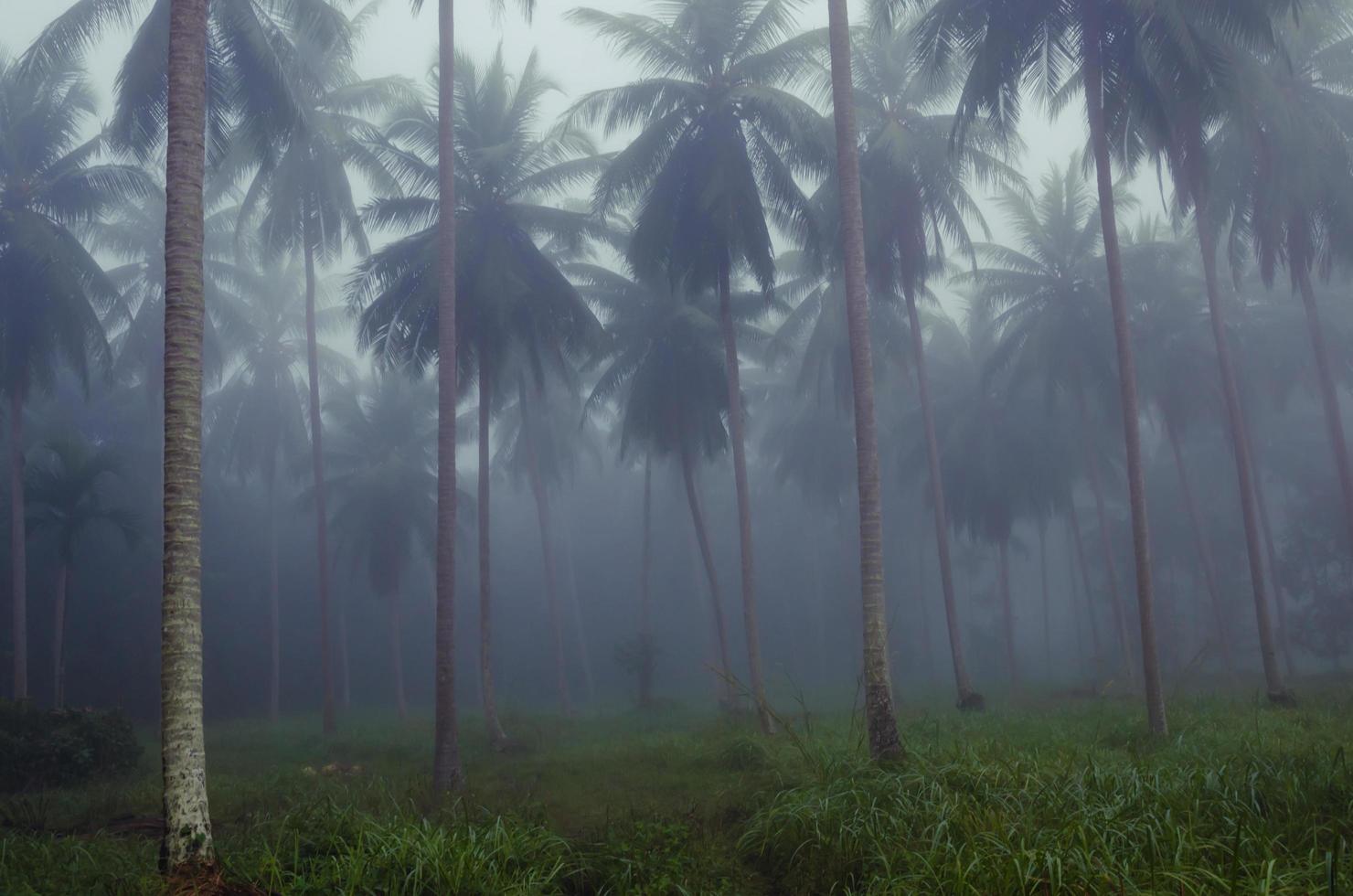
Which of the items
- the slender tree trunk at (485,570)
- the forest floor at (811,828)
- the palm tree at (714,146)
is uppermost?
the palm tree at (714,146)

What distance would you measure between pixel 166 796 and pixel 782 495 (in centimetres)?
3746

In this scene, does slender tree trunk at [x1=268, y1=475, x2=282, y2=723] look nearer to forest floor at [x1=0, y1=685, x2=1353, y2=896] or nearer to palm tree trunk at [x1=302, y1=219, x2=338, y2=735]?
palm tree trunk at [x1=302, y1=219, x2=338, y2=735]

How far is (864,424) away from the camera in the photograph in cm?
1030

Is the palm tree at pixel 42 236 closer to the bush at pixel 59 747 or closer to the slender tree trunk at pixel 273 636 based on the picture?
the bush at pixel 59 747

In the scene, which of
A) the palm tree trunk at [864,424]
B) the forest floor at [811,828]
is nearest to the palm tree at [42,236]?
the forest floor at [811,828]

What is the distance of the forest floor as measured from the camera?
494cm

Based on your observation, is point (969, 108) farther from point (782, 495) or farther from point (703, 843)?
point (782, 495)

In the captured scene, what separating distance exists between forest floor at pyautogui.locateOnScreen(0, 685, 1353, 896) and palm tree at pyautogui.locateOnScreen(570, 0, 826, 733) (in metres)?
7.73

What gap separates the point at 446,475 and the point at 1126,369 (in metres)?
9.06

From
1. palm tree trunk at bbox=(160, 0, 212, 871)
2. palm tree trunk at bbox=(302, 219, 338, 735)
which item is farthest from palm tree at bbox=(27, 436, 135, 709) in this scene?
palm tree trunk at bbox=(160, 0, 212, 871)

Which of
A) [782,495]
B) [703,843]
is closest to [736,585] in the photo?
[782,495]

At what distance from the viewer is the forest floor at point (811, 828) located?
4941 mm

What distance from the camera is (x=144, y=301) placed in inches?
1023

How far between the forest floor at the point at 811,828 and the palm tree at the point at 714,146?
25.4 feet
